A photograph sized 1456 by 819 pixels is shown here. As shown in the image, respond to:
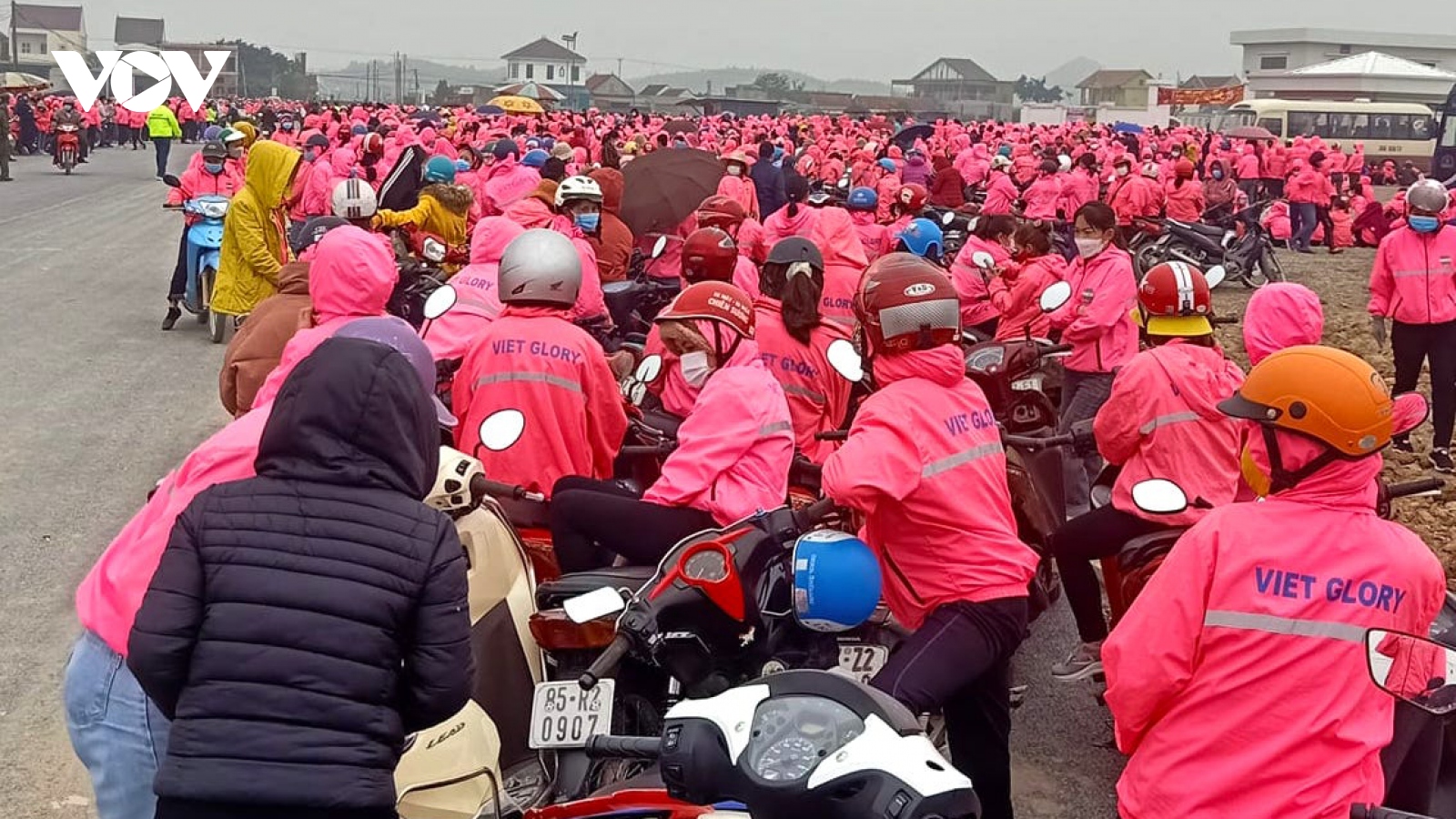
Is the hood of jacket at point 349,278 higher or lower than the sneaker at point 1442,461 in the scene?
higher

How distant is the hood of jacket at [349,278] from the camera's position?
602 centimetres

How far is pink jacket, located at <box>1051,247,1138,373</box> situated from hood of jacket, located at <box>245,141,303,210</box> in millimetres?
5856

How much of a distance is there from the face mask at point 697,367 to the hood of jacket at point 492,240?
2.96 m

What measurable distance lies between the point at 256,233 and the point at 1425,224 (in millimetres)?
8417

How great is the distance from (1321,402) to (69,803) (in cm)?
391

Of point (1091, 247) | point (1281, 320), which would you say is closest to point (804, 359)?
point (1281, 320)

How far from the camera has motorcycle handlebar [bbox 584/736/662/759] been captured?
276 cm

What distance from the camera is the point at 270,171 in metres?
10.7

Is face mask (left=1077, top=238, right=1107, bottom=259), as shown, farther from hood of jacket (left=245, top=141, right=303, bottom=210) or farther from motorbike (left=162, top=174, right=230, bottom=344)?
motorbike (left=162, top=174, right=230, bottom=344)

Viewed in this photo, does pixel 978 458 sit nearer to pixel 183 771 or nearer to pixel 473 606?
pixel 473 606

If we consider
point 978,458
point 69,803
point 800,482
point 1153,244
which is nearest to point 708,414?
point 800,482

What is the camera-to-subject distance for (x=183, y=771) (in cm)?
271

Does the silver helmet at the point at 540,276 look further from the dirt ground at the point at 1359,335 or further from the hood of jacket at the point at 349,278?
the dirt ground at the point at 1359,335

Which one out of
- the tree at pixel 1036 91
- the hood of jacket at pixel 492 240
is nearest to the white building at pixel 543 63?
the tree at pixel 1036 91
